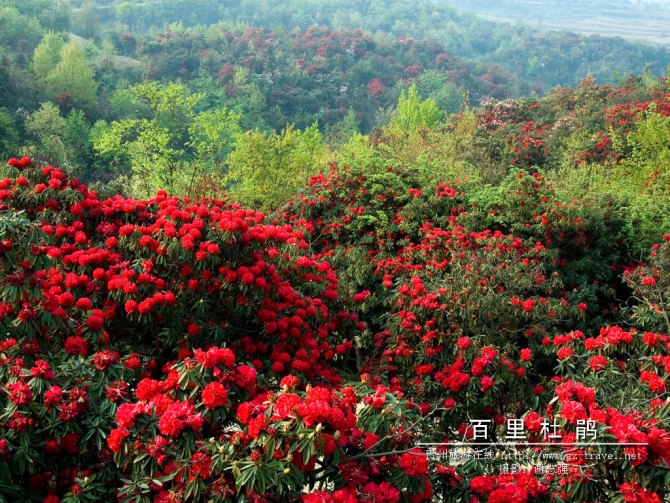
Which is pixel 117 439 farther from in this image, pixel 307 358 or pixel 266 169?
pixel 266 169

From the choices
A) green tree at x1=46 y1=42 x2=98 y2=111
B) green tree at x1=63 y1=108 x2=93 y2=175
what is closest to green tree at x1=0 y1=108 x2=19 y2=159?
green tree at x1=63 y1=108 x2=93 y2=175

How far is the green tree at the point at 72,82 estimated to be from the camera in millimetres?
35188

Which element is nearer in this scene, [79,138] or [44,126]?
[44,126]

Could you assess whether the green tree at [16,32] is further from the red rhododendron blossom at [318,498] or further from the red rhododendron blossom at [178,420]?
the red rhododendron blossom at [318,498]

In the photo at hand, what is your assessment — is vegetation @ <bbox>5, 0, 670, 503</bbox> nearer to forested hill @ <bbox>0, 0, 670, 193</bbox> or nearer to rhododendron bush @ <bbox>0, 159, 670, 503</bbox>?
rhododendron bush @ <bbox>0, 159, 670, 503</bbox>

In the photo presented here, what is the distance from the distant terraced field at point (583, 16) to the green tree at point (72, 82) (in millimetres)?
115656

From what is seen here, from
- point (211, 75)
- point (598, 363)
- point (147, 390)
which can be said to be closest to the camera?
point (147, 390)

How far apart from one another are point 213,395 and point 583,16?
163 m

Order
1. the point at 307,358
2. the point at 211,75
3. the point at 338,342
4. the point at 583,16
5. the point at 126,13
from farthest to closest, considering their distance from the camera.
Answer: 1. the point at 583,16
2. the point at 126,13
3. the point at 211,75
4. the point at 338,342
5. the point at 307,358

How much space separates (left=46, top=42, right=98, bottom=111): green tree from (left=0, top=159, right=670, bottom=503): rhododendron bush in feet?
107

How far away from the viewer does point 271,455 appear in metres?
2.59

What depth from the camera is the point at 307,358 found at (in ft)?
16.3

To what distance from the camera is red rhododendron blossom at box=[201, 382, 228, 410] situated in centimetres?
289

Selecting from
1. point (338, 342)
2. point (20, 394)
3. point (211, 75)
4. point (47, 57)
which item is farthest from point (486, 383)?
point (211, 75)
